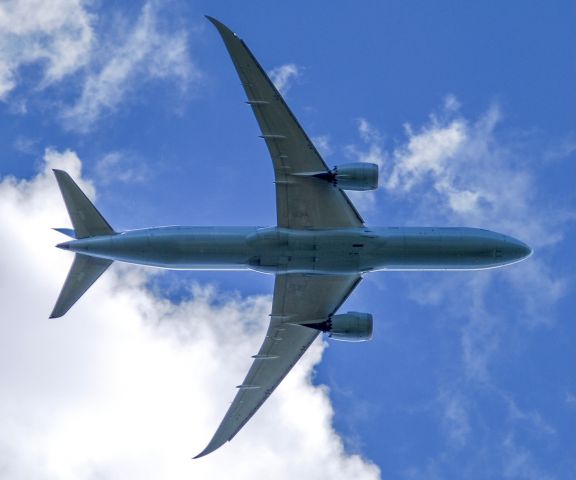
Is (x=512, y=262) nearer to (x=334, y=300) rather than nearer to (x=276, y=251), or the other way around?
(x=334, y=300)

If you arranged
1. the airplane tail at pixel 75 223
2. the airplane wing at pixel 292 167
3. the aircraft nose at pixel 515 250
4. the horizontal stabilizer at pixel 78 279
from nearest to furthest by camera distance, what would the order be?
the airplane wing at pixel 292 167
the airplane tail at pixel 75 223
the horizontal stabilizer at pixel 78 279
the aircraft nose at pixel 515 250

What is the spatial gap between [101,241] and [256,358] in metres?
12.5

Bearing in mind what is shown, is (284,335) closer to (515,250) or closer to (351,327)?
(351,327)

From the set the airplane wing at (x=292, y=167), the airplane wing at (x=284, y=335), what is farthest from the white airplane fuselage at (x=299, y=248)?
the airplane wing at (x=284, y=335)

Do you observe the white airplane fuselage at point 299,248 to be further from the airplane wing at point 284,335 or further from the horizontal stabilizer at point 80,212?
the airplane wing at point 284,335

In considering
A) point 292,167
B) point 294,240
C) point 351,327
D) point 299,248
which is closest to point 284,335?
point 351,327

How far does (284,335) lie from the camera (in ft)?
180

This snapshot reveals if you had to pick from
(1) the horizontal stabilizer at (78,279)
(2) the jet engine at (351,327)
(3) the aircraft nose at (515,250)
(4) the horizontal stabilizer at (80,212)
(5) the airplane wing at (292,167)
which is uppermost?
(3) the aircraft nose at (515,250)

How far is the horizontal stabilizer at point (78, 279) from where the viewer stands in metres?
50.2

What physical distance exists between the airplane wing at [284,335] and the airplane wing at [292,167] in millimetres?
3890

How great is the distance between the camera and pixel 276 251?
49.5 metres

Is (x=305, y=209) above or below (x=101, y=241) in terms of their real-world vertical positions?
above

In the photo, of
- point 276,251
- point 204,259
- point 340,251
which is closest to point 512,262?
point 340,251

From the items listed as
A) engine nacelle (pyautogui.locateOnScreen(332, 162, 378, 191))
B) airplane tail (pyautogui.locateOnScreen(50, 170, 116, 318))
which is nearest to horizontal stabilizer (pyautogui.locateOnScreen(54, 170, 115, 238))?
airplane tail (pyautogui.locateOnScreen(50, 170, 116, 318))
